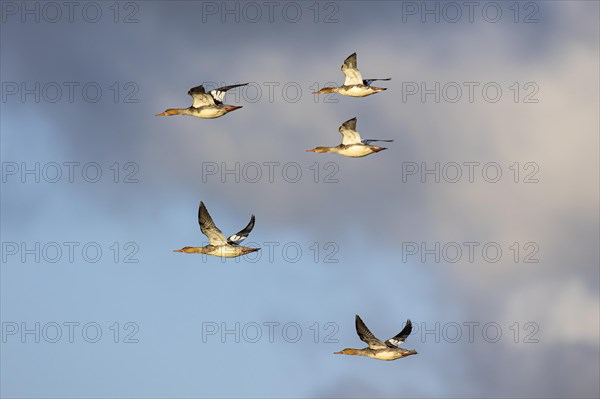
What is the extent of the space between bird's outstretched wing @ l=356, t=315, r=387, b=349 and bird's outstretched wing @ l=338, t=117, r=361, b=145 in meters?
16.3

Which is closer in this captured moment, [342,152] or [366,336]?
[366,336]

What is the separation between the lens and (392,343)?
135000mm

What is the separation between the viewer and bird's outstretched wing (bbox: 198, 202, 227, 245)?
133m

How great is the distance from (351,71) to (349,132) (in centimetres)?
521

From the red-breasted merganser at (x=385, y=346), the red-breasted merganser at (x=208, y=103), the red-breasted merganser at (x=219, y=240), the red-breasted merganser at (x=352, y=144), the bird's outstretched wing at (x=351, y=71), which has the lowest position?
the red-breasted merganser at (x=385, y=346)

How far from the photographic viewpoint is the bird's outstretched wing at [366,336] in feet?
433

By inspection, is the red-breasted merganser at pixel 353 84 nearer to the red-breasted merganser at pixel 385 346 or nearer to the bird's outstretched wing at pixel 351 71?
the bird's outstretched wing at pixel 351 71

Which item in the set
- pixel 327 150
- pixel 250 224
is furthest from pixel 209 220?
→ pixel 327 150

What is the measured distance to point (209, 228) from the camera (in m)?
134

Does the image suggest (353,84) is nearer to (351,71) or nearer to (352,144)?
(351,71)

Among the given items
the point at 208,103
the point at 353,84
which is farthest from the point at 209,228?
the point at 353,84

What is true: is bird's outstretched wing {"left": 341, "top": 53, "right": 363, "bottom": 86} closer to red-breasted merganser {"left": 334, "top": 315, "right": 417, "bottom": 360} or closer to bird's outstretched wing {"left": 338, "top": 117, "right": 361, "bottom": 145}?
bird's outstretched wing {"left": 338, "top": 117, "right": 361, "bottom": 145}

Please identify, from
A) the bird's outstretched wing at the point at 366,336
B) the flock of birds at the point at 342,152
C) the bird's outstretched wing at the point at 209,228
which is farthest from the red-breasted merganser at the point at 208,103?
the bird's outstretched wing at the point at 366,336

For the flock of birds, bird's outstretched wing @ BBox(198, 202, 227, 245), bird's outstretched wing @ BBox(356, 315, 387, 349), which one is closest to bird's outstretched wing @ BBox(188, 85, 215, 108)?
the flock of birds
